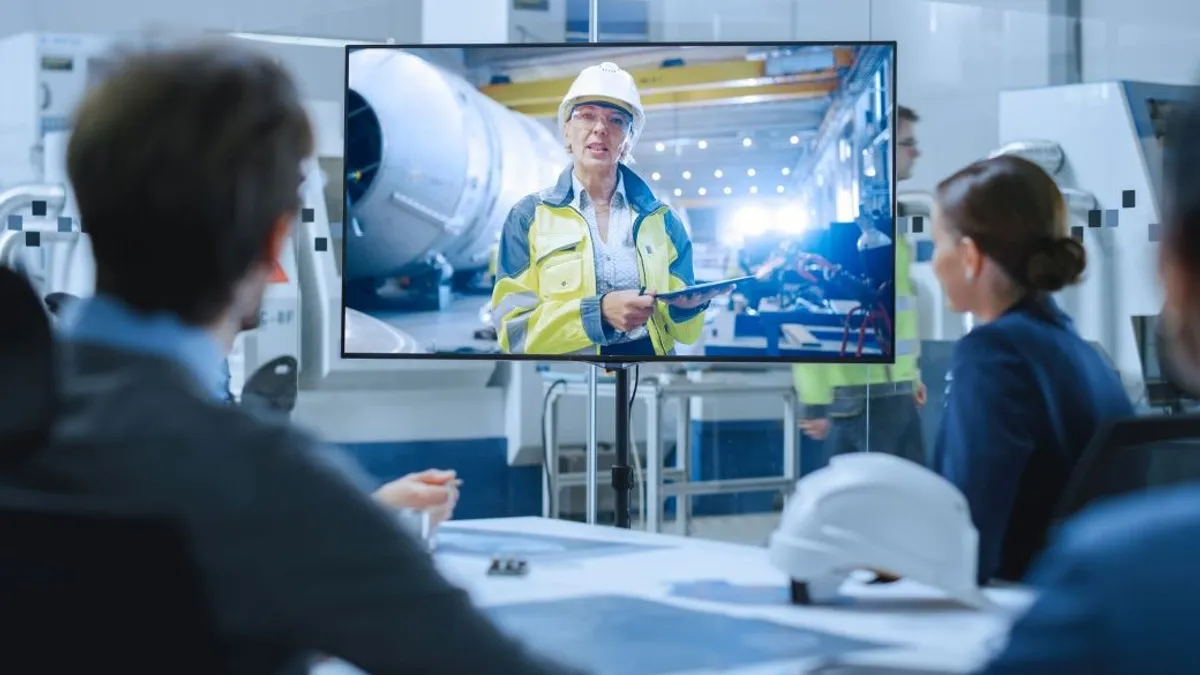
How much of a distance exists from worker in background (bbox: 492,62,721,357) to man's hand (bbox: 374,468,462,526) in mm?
1098

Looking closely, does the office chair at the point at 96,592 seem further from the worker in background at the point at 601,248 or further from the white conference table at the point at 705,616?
the worker in background at the point at 601,248

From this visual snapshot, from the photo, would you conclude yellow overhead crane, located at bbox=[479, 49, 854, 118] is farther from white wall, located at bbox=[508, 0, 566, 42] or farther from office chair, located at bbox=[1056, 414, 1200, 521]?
white wall, located at bbox=[508, 0, 566, 42]

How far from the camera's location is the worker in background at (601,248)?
3082 mm

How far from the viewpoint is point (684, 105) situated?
3.15 metres

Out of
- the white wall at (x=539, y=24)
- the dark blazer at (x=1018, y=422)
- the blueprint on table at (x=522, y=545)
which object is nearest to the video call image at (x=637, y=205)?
the blueprint on table at (x=522, y=545)

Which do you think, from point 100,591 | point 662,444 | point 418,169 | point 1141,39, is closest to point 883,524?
point 100,591

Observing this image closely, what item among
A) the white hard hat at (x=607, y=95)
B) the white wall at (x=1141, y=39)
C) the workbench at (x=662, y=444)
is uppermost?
the white wall at (x=1141, y=39)

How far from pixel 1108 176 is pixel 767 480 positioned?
1.87 m

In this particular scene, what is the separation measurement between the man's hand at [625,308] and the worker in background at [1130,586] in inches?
92.6

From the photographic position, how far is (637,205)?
310 cm

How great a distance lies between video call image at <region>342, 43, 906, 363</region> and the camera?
302 cm

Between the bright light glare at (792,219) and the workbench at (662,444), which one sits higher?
the bright light glare at (792,219)

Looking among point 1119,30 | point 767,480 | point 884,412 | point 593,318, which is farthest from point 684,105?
point 1119,30

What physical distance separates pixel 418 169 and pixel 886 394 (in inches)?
74.9
